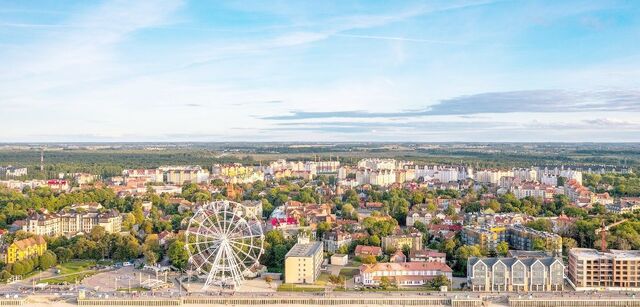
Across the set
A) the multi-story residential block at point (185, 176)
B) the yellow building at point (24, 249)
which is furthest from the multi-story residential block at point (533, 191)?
the yellow building at point (24, 249)

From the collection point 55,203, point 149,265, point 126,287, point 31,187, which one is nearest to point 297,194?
point 55,203

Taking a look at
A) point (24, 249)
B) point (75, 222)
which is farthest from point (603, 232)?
point (75, 222)

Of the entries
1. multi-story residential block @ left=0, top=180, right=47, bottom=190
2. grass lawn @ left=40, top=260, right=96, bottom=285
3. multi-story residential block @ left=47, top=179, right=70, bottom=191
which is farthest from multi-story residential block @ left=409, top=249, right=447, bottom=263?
multi-story residential block @ left=0, top=180, right=47, bottom=190

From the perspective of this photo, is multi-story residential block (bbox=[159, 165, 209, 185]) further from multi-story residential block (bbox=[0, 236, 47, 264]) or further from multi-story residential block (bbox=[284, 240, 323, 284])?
multi-story residential block (bbox=[284, 240, 323, 284])

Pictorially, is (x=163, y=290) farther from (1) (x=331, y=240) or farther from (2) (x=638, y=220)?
(2) (x=638, y=220)

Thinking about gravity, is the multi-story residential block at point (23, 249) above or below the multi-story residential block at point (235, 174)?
below

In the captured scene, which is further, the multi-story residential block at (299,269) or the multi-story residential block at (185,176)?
the multi-story residential block at (185,176)

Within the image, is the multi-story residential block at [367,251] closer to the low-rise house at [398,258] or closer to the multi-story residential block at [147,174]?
the low-rise house at [398,258]

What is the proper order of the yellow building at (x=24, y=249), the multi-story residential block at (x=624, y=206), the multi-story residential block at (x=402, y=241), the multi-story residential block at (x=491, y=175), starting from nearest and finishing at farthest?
the yellow building at (x=24, y=249)
the multi-story residential block at (x=402, y=241)
the multi-story residential block at (x=624, y=206)
the multi-story residential block at (x=491, y=175)
